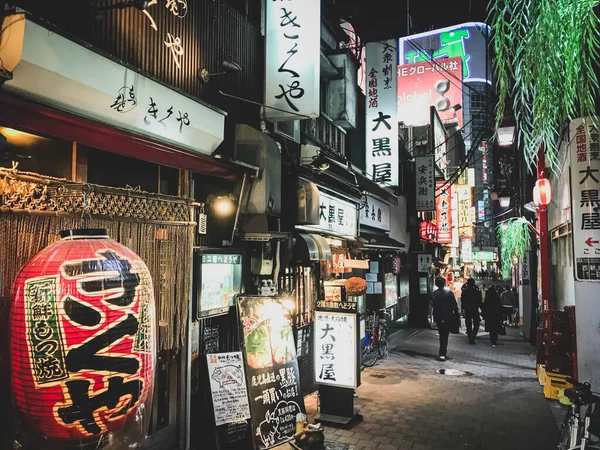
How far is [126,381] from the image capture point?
11.9 feet

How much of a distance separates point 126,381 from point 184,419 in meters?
4.46

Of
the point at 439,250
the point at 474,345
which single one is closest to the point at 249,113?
the point at 474,345

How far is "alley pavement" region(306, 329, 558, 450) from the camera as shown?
29.0 ft

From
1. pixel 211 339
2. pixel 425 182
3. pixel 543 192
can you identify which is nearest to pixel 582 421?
pixel 211 339

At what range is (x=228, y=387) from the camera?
767 cm

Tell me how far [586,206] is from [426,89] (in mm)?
18138

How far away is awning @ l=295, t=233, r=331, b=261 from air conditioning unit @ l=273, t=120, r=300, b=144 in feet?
8.86

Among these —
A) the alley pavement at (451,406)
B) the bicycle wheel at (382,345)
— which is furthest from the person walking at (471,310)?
the bicycle wheel at (382,345)

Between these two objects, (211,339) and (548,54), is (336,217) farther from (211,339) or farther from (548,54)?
(548,54)

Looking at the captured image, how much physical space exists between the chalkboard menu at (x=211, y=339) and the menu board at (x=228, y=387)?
1.63 ft

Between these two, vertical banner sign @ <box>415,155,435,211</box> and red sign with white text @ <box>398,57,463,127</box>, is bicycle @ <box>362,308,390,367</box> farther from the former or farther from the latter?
red sign with white text @ <box>398,57,463,127</box>

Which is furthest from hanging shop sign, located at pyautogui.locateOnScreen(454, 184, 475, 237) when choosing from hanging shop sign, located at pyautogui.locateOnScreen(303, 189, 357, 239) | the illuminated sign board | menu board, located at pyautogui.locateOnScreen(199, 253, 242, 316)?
menu board, located at pyautogui.locateOnScreen(199, 253, 242, 316)

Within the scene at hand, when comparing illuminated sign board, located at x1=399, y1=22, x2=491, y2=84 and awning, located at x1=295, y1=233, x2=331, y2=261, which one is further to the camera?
illuminated sign board, located at x1=399, y1=22, x2=491, y2=84

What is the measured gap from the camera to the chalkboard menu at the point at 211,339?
815 cm
